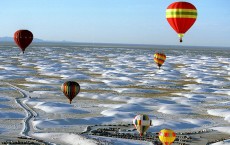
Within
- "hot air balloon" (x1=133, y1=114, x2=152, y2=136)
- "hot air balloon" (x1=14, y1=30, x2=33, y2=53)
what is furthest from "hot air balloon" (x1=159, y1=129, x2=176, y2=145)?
"hot air balloon" (x1=14, y1=30, x2=33, y2=53)

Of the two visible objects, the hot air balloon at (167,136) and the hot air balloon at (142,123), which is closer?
the hot air balloon at (167,136)

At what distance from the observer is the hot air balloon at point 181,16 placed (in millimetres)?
28891

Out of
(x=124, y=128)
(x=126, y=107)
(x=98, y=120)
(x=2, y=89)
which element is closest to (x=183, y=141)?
(x=124, y=128)

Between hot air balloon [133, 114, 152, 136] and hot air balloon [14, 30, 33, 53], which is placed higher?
hot air balloon [14, 30, 33, 53]

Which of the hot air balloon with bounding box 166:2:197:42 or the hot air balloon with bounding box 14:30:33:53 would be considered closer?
the hot air balloon with bounding box 166:2:197:42

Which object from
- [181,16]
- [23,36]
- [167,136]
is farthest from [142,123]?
[23,36]

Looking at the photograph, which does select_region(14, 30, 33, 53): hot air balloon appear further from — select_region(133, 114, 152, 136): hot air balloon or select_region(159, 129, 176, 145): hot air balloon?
select_region(159, 129, 176, 145): hot air balloon

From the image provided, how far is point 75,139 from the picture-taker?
18.2 meters

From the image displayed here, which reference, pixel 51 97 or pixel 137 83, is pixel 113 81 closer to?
pixel 137 83

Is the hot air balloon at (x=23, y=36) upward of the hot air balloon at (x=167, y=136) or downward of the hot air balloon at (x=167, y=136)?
upward

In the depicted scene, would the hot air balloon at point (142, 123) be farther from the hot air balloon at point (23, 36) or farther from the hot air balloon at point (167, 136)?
the hot air balloon at point (23, 36)

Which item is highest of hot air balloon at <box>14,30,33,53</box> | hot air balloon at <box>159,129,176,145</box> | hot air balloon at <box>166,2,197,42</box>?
hot air balloon at <box>166,2,197,42</box>

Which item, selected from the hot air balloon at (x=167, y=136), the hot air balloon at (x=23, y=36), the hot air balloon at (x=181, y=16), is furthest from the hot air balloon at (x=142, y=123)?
the hot air balloon at (x=23, y=36)

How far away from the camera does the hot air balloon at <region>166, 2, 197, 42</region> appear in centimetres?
2889
